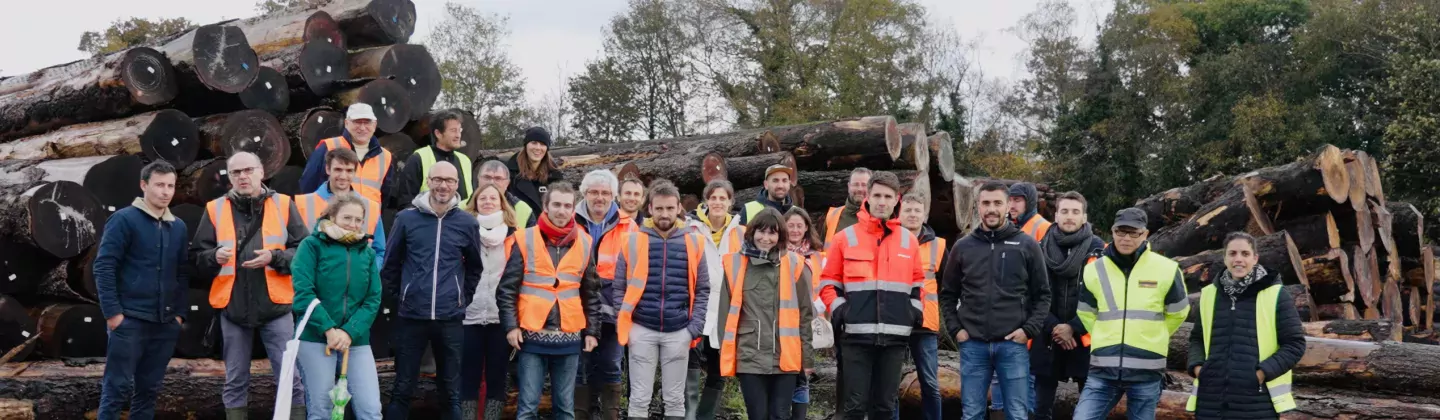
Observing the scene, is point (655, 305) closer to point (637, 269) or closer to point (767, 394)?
point (637, 269)

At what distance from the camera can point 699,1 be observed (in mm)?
34875

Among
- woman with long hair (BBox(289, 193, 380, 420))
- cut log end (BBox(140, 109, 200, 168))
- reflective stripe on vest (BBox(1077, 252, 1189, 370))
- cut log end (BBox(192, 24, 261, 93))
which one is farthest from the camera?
cut log end (BBox(192, 24, 261, 93))

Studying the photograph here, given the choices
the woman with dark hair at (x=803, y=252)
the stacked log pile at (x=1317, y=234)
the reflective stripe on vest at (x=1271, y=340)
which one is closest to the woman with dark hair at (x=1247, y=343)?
the reflective stripe on vest at (x=1271, y=340)

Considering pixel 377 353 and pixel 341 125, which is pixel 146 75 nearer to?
pixel 341 125

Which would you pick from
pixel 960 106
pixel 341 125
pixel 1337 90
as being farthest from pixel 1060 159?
pixel 341 125

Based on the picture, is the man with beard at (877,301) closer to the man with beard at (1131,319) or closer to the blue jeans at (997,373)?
the blue jeans at (997,373)

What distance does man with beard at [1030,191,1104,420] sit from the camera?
6801 millimetres

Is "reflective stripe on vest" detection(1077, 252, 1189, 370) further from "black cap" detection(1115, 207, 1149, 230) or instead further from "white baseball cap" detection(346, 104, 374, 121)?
"white baseball cap" detection(346, 104, 374, 121)

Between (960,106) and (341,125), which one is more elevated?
(960,106)

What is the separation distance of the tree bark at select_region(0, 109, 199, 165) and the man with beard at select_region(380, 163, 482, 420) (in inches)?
126

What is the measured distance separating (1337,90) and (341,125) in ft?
98.6

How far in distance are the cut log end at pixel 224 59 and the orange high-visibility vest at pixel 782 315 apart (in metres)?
4.65

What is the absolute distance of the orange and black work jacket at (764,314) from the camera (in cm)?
629

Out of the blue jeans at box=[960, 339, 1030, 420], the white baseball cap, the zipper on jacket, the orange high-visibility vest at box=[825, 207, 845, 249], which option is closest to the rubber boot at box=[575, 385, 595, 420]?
the zipper on jacket
